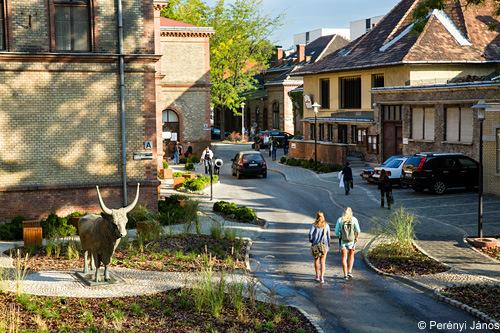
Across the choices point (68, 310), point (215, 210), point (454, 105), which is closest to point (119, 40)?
point (215, 210)

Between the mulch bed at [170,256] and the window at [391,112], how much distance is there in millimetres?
21881

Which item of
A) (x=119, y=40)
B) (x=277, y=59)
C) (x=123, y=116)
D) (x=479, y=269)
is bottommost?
(x=479, y=269)

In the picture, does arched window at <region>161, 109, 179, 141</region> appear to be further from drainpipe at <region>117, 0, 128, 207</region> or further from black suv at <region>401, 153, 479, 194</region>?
drainpipe at <region>117, 0, 128, 207</region>

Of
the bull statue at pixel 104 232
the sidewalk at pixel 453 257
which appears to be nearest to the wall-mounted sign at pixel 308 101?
the sidewalk at pixel 453 257

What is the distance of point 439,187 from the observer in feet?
104

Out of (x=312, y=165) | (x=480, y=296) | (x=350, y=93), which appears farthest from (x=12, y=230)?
(x=350, y=93)

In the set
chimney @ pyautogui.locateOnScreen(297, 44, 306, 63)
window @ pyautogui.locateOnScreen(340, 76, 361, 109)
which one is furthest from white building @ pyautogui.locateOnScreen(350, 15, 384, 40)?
window @ pyautogui.locateOnScreen(340, 76, 361, 109)

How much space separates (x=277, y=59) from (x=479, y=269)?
2828 inches

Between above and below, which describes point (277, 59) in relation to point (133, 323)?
above

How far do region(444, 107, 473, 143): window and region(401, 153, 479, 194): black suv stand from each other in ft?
7.48

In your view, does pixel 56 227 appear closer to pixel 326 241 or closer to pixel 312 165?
pixel 326 241

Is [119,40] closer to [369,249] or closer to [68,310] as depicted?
[369,249]

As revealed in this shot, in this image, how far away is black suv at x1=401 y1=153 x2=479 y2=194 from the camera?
3152cm

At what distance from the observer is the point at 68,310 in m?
13.7
